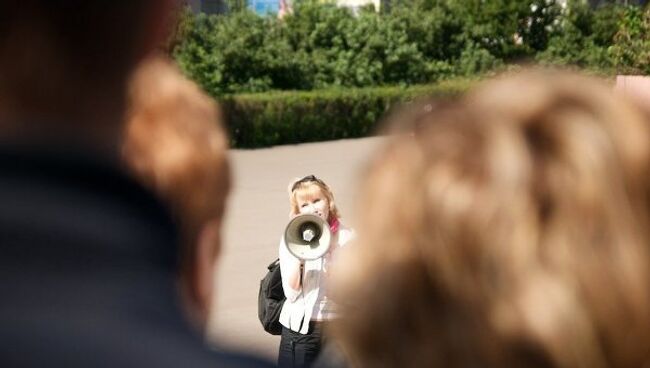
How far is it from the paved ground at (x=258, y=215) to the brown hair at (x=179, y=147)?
0.15 metres

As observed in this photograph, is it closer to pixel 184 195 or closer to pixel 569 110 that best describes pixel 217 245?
pixel 184 195

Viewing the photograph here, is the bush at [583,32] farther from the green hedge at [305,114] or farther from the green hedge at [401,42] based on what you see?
the green hedge at [305,114]

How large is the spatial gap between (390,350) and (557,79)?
1.10 feet

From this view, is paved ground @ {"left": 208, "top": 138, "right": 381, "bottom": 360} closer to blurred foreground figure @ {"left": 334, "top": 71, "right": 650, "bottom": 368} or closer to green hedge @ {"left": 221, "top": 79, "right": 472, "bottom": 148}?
blurred foreground figure @ {"left": 334, "top": 71, "right": 650, "bottom": 368}

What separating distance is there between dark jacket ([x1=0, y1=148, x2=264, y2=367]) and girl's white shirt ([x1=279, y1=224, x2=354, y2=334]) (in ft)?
14.4

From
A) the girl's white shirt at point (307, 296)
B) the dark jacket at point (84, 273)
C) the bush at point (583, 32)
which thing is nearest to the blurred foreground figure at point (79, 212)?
the dark jacket at point (84, 273)

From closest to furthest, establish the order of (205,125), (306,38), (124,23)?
(124,23), (205,125), (306,38)

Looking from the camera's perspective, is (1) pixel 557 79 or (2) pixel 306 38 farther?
(2) pixel 306 38

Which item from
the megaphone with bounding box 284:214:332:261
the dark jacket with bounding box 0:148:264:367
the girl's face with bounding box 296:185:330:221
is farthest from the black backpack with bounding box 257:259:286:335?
the dark jacket with bounding box 0:148:264:367

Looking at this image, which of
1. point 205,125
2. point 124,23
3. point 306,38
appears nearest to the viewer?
point 124,23

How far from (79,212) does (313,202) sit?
16.1 ft

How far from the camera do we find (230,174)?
1.37 metres

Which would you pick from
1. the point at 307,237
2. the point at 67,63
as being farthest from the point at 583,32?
the point at 67,63

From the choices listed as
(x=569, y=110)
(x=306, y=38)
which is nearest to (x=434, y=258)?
(x=569, y=110)
